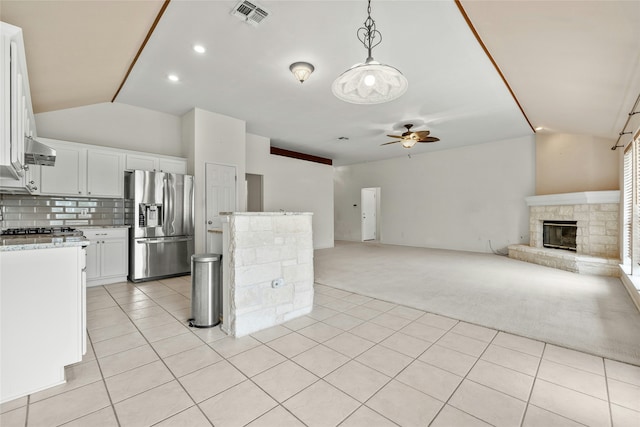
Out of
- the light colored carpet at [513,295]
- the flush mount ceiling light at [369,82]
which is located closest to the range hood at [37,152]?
the flush mount ceiling light at [369,82]

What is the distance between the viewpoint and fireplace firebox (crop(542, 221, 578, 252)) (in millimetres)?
5777

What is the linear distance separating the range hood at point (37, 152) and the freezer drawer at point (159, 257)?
1.68 meters

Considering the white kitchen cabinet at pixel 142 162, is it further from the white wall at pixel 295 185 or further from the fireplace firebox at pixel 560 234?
the fireplace firebox at pixel 560 234

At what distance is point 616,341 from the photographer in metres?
2.35

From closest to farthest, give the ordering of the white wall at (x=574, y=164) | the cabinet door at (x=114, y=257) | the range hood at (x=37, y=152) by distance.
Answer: the range hood at (x=37, y=152) < the cabinet door at (x=114, y=257) < the white wall at (x=574, y=164)

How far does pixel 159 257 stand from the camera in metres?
4.48

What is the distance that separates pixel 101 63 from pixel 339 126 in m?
4.06

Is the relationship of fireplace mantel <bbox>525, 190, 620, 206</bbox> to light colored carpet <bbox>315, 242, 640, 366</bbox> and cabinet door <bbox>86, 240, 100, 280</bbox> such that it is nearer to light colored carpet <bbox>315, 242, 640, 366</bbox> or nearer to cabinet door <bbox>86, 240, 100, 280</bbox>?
light colored carpet <bbox>315, 242, 640, 366</bbox>

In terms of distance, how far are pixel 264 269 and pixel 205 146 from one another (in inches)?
134

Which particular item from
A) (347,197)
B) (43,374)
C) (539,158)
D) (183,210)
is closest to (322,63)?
(183,210)

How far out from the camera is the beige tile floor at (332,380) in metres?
1.51

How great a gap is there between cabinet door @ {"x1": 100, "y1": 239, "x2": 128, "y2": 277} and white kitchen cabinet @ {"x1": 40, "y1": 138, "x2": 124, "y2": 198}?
0.76 m

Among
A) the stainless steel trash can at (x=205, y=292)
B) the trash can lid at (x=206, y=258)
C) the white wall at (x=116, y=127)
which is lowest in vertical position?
the stainless steel trash can at (x=205, y=292)

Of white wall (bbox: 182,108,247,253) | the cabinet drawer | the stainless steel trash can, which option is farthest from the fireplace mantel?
the cabinet drawer
